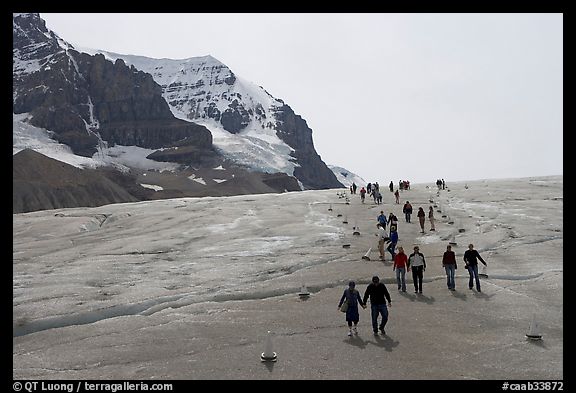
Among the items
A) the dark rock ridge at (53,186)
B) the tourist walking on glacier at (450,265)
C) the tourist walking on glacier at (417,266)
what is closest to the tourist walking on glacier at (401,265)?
the tourist walking on glacier at (417,266)

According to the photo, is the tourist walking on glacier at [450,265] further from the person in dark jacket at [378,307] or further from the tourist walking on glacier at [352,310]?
the tourist walking on glacier at [352,310]

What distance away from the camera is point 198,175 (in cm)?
17712

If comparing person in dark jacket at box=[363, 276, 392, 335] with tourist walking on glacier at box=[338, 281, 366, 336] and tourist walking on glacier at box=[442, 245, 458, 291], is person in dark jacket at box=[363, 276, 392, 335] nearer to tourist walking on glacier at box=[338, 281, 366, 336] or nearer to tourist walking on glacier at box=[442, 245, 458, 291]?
tourist walking on glacier at box=[338, 281, 366, 336]

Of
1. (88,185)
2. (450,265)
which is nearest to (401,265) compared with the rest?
(450,265)

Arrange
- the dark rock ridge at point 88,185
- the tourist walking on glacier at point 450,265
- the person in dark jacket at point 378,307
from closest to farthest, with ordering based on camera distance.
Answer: the person in dark jacket at point 378,307 < the tourist walking on glacier at point 450,265 < the dark rock ridge at point 88,185

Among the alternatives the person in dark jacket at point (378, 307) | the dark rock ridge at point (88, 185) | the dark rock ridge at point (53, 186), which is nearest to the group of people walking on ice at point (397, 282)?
the person in dark jacket at point (378, 307)

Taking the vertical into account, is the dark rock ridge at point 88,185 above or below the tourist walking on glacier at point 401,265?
above

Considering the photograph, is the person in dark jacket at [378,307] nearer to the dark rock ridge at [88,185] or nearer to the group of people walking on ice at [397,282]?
the group of people walking on ice at [397,282]

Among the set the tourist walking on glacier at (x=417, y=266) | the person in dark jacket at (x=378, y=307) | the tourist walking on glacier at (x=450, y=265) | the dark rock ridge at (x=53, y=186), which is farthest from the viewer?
the dark rock ridge at (x=53, y=186)

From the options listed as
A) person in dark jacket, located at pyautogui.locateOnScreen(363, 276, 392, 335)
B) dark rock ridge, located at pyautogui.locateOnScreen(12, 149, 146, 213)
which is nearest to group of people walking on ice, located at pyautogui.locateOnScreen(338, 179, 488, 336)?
person in dark jacket, located at pyautogui.locateOnScreen(363, 276, 392, 335)

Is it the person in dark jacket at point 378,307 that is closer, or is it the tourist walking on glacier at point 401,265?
the person in dark jacket at point 378,307
